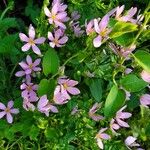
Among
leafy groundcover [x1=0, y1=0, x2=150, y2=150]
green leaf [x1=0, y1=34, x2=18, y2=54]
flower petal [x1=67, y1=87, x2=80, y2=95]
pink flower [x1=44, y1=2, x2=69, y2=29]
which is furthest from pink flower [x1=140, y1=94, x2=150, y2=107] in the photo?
green leaf [x1=0, y1=34, x2=18, y2=54]

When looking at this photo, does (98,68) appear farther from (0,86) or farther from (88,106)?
(0,86)

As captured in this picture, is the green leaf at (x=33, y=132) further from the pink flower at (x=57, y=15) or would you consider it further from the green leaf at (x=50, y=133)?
the pink flower at (x=57, y=15)

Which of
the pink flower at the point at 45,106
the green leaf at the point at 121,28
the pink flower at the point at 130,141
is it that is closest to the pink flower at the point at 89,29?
the green leaf at the point at 121,28

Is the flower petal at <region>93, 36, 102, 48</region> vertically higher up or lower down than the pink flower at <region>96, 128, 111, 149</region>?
higher up

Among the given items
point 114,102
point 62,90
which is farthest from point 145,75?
point 62,90

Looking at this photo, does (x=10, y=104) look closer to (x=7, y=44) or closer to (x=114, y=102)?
(x=7, y=44)

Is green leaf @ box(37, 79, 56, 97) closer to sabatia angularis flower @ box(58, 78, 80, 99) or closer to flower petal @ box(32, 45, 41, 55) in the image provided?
sabatia angularis flower @ box(58, 78, 80, 99)

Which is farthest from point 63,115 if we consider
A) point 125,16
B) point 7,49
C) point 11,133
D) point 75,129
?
point 125,16
